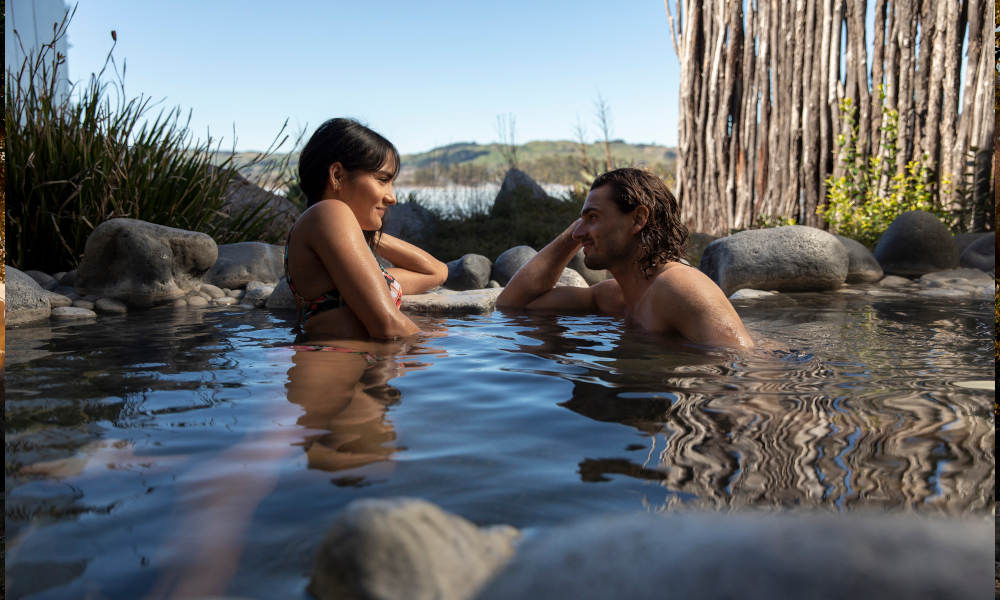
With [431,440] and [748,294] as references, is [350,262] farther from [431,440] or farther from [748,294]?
[748,294]

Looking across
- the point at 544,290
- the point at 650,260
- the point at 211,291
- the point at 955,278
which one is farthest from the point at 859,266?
the point at 211,291

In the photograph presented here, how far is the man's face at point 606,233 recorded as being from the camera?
12.6 feet

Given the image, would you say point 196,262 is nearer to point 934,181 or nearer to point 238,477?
point 238,477

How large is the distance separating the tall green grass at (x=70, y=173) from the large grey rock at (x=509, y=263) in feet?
9.41

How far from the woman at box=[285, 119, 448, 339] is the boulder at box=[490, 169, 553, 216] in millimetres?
7326

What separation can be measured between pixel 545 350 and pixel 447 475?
181 cm

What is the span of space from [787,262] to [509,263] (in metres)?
2.55

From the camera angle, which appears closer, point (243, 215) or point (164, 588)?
point (164, 588)

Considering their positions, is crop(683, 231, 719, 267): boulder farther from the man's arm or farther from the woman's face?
A: the woman's face

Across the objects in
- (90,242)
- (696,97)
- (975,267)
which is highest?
(696,97)

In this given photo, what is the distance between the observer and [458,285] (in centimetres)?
684

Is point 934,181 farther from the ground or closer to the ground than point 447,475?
farther from the ground

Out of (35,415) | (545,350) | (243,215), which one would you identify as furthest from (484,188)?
(35,415)

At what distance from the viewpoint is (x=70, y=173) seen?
19.8 ft
